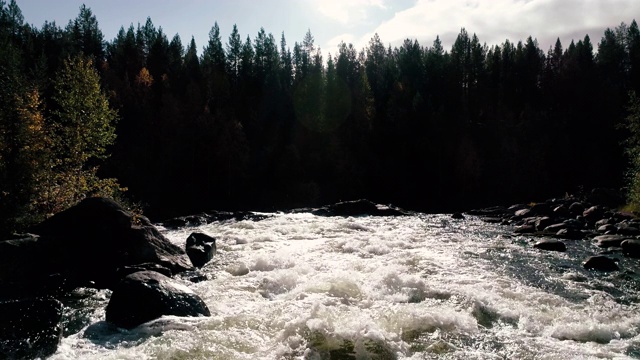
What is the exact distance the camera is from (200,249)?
1958 cm

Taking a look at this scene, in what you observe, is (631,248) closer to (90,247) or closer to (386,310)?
(386,310)

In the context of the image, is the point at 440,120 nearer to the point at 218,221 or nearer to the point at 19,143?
the point at 218,221

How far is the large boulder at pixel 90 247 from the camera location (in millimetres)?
14906

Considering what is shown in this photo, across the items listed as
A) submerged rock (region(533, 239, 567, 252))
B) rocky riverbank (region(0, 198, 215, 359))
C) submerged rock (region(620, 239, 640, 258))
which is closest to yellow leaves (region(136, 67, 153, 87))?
rocky riverbank (region(0, 198, 215, 359))

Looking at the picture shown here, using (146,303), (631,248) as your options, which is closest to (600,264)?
(631,248)

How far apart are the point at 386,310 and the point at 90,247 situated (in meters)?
12.9

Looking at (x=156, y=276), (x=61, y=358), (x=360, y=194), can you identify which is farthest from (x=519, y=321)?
(x=360, y=194)

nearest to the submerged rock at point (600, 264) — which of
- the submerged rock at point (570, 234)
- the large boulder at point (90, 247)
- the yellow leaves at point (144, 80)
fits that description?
the submerged rock at point (570, 234)

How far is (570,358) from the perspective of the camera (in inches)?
383

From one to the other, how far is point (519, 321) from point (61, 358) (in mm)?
12408

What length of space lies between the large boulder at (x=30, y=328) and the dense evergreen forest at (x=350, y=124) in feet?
142

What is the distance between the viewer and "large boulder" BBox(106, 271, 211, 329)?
464 inches

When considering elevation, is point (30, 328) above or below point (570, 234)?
above

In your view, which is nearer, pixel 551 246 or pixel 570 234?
pixel 551 246
